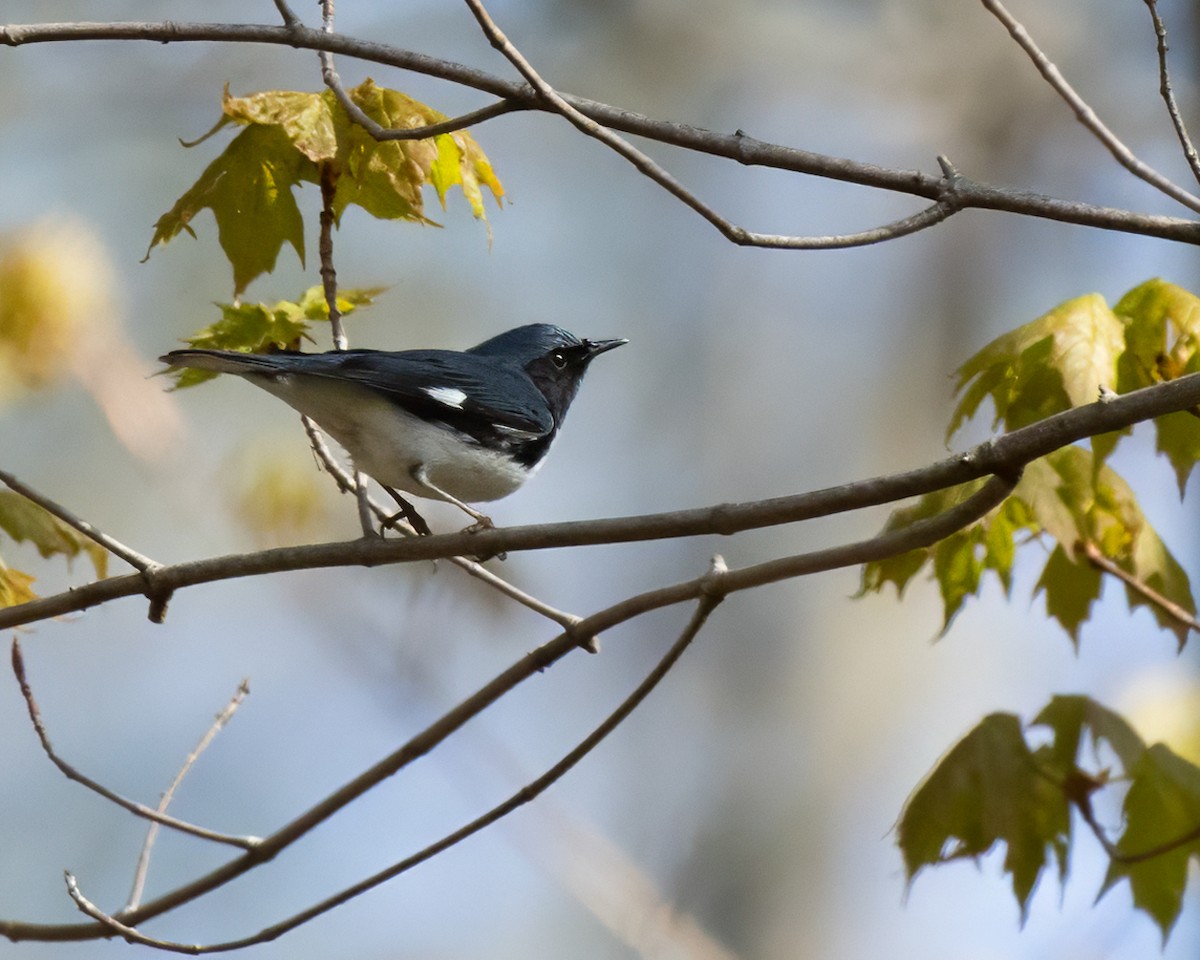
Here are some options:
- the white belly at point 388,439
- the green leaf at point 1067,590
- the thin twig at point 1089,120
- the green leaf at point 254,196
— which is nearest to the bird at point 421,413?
the white belly at point 388,439

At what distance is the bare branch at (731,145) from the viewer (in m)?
2.21

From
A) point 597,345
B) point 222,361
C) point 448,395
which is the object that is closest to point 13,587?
point 222,361

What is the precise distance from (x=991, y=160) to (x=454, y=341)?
171 inches

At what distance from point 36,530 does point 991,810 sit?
7.41 feet

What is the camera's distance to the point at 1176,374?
2.52 m

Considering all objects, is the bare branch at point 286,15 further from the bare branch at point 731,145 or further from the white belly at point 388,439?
the white belly at point 388,439

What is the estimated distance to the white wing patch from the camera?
10.8 ft

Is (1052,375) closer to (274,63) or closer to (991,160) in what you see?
(991,160)

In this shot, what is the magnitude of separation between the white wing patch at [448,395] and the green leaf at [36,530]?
92cm

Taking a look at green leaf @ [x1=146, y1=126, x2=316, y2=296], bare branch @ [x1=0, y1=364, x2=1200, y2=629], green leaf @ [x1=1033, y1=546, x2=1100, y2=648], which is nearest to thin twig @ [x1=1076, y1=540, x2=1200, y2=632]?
green leaf @ [x1=1033, y1=546, x2=1100, y2=648]

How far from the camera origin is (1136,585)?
2588mm

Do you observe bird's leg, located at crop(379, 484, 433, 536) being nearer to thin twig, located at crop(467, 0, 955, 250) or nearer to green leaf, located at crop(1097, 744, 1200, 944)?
thin twig, located at crop(467, 0, 955, 250)

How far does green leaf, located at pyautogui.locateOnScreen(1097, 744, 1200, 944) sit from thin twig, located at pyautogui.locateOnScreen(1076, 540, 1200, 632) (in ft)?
1.23

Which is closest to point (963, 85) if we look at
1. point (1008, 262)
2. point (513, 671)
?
point (1008, 262)
